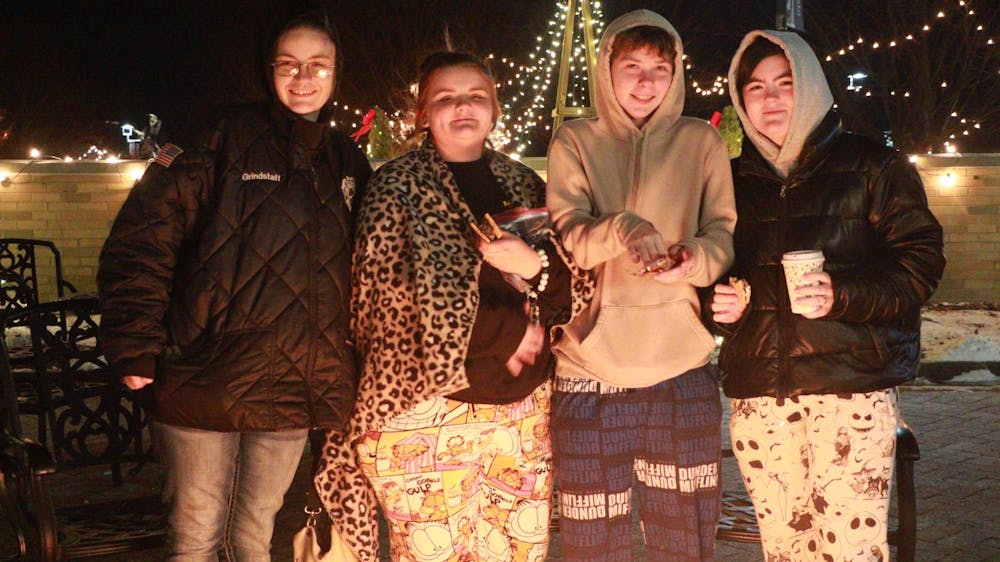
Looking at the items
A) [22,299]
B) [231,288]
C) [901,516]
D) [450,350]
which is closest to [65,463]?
[231,288]

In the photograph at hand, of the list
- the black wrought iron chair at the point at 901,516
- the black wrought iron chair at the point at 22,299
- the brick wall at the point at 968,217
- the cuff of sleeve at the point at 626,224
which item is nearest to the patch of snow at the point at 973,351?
the brick wall at the point at 968,217

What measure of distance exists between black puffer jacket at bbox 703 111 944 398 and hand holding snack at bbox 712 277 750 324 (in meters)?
0.05

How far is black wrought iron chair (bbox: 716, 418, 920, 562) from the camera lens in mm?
3385

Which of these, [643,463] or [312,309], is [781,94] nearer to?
[643,463]

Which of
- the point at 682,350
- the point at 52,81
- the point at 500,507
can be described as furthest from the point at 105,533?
the point at 52,81

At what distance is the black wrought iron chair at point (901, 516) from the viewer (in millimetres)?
3385

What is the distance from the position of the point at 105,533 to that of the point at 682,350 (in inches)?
92.9

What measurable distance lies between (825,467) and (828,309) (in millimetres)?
548

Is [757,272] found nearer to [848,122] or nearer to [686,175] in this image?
[686,175]

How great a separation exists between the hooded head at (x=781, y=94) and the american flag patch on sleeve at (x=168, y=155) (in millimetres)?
1935

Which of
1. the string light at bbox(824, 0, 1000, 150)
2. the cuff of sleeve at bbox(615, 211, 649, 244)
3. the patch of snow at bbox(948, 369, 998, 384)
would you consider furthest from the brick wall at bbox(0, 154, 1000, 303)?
the cuff of sleeve at bbox(615, 211, 649, 244)

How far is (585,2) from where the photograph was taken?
366 inches

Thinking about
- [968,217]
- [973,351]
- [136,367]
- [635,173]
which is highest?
[635,173]

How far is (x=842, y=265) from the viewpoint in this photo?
10.3ft
